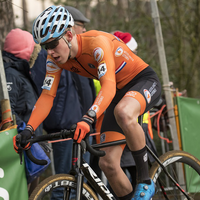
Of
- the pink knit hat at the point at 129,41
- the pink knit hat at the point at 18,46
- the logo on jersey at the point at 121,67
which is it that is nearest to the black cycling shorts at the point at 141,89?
the logo on jersey at the point at 121,67

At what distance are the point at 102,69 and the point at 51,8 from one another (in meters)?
0.77

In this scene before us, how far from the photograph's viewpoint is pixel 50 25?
3045 millimetres

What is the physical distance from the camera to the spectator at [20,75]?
401 cm

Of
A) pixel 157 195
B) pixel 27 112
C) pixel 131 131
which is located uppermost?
pixel 131 131

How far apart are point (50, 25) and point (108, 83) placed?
71 cm

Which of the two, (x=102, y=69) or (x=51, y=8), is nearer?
(x=102, y=69)

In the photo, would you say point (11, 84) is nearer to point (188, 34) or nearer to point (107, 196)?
point (107, 196)

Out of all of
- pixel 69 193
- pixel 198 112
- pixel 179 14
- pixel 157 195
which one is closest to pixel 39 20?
pixel 69 193

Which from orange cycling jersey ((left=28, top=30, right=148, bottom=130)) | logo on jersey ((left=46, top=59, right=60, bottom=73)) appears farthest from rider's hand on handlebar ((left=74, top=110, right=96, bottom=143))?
logo on jersey ((left=46, top=59, right=60, bottom=73))

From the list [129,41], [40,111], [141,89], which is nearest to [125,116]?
[141,89]

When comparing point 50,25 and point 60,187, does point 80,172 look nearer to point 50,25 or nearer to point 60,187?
point 60,187

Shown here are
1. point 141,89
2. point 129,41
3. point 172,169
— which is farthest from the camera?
point 129,41

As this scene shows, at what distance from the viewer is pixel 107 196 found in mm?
3053

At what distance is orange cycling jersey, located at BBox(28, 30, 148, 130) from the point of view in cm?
300
